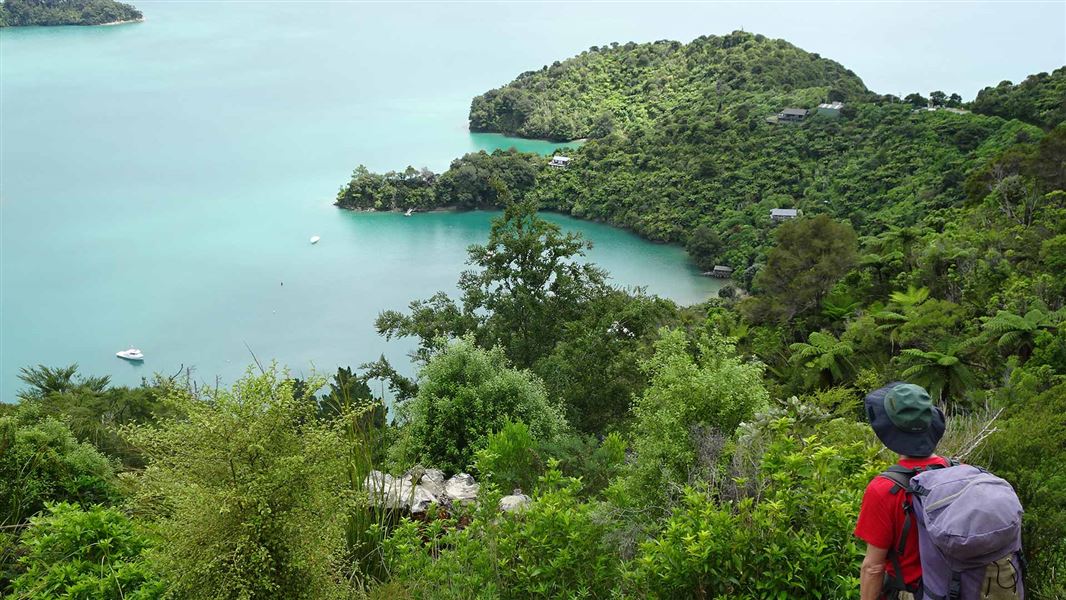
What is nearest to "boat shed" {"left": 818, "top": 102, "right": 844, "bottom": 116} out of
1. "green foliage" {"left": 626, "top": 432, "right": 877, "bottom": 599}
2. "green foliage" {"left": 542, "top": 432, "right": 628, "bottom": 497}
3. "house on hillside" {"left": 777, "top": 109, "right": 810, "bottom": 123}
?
"house on hillside" {"left": 777, "top": 109, "right": 810, "bottom": 123}

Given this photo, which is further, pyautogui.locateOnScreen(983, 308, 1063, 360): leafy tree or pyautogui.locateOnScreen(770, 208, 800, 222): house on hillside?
pyautogui.locateOnScreen(770, 208, 800, 222): house on hillside

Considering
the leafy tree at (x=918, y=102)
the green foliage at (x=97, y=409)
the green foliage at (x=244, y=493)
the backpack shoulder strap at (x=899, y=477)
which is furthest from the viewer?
the leafy tree at (x=918, y=102)

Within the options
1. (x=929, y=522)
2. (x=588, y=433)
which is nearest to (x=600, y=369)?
(x=588, y=433)

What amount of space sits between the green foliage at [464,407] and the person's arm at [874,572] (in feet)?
17.8

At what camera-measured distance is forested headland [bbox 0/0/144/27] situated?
80938mm

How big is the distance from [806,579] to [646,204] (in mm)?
44775

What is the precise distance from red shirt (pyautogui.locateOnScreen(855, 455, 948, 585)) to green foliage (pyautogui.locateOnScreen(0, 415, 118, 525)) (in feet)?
16.0

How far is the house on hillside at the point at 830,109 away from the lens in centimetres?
4996

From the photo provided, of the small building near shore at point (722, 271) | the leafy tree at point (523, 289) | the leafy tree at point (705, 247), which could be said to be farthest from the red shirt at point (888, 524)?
the leafy tree at point (705, 247)

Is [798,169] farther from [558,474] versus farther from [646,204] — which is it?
[558,474]

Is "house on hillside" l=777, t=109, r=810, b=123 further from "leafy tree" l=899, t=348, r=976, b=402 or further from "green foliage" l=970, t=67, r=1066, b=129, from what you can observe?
"leafy tree" l=899, t=348, r=976, b=402

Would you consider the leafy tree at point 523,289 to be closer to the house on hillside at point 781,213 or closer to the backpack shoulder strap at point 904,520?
the backpack shoulder strap at point 904,520

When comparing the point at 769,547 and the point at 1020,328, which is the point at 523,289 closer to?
the point at 1020,328

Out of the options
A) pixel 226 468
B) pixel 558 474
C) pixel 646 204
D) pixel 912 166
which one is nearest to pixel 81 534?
pixel 226 468
